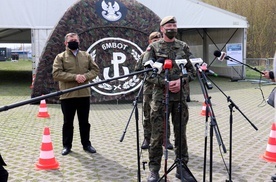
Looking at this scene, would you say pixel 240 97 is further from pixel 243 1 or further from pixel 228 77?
pixel 243 1

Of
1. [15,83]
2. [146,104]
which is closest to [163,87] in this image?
[146,104]

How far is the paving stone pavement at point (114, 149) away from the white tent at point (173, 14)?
563 cm

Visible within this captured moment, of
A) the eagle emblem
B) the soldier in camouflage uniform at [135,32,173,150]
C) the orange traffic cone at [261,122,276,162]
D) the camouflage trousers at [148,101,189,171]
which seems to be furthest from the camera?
the eagle emblem

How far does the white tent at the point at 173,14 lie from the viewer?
49.8 ft

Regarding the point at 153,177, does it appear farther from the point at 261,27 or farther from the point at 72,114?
the point at 261,27

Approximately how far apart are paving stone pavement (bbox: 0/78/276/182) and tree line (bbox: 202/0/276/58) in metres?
19.7

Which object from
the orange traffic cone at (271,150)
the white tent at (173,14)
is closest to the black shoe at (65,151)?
the orange traffic cone at (271,150)

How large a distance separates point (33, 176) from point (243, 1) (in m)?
28.3

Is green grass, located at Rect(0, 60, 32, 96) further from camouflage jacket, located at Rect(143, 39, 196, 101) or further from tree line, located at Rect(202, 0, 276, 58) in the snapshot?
tree line, located at Rect(202, 0, 276, 58)

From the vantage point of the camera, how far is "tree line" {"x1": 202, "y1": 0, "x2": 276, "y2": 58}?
2911 cm

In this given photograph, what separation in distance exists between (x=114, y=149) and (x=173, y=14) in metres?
11.9

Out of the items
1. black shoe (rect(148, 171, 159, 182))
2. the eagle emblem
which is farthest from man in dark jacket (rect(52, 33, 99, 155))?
the eagle emblem

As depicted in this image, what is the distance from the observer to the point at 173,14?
56.9 feet

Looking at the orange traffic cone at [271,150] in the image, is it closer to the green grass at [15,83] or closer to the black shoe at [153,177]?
the black shoe at [153,177]
